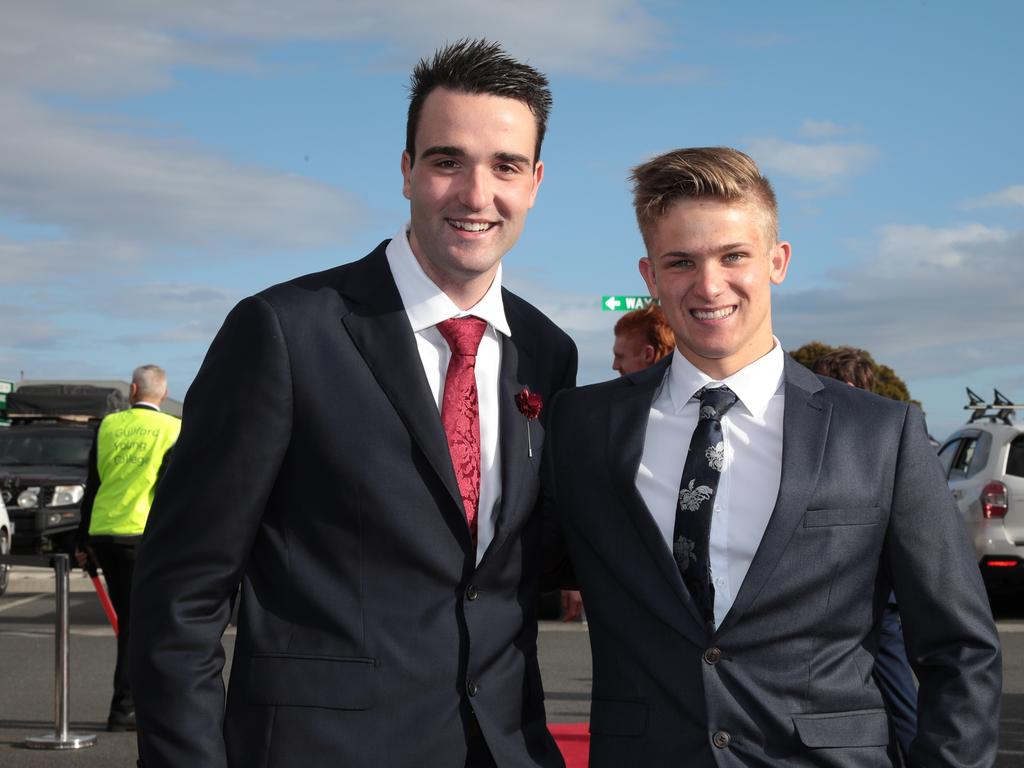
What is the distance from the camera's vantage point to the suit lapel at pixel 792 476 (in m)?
2.84

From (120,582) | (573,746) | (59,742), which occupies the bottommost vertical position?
(59,742)

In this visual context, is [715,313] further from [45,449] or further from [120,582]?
[45,449]

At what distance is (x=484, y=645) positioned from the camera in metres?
2.92

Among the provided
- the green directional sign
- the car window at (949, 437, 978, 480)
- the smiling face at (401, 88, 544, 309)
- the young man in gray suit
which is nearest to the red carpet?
the young man in gray suit

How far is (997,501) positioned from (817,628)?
10013mm

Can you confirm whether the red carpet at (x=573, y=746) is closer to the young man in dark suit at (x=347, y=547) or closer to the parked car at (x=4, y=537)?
the young man in dark suit at (x=347, y=547)

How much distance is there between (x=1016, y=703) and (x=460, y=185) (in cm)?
735

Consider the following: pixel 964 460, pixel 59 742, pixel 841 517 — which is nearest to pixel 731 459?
pixel 841 517

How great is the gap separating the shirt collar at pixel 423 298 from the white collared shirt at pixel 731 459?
445mm

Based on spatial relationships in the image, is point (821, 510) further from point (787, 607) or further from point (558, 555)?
point (558, 555)

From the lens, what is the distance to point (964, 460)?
1310 centimetres

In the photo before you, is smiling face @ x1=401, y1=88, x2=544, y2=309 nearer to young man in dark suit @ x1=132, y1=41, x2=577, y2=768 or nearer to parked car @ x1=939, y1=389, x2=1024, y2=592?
young man in dark suit @ x1=132, y1=41, x2=577, y2=768

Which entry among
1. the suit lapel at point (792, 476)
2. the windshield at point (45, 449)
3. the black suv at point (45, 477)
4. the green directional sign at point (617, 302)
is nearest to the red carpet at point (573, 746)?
the suit lapel at point (792, 476)

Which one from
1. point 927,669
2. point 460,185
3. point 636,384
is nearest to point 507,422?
point 636,384
